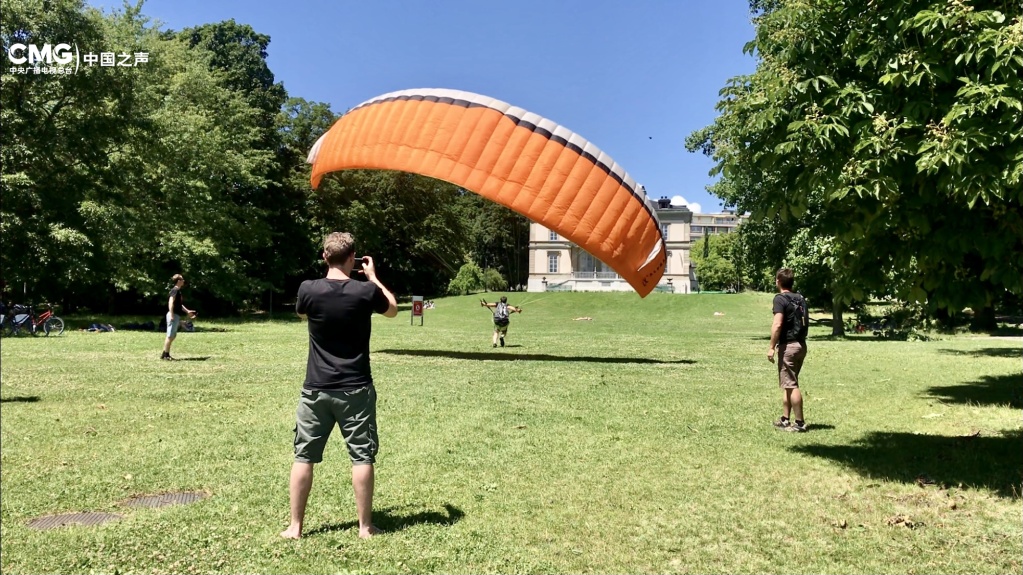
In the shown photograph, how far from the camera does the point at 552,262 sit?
7194 cm

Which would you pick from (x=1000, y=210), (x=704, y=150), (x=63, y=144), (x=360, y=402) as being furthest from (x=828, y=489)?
(x=704, y=150)

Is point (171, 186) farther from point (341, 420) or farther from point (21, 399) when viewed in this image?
point (341, 420)

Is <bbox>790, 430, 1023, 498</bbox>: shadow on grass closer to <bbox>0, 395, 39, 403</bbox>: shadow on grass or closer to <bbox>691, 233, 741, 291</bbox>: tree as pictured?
<bbox>0, 395, 39, 403</bbox>: shadow on grass

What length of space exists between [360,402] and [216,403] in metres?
6.58

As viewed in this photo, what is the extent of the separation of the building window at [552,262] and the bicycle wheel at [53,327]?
51931 mm

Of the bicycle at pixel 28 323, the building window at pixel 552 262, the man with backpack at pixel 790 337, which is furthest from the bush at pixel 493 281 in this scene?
the man with backpack at pixel 790 337

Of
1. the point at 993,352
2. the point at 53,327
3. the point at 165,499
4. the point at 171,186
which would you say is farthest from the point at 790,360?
the point at 171,186

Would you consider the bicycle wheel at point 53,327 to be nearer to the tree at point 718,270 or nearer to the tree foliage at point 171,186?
the tree foliage at point 171,186

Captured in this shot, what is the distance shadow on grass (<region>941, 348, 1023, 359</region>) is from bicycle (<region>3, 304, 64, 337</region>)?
28696 mm

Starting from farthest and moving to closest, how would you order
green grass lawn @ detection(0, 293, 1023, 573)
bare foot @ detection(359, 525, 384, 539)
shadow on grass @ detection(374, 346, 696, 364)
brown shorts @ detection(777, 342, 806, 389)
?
shadow on grass @ detection(374, 346, 696, 364)
brown shorts @ detection(777, 342, 806, 389)
bare foot @ detection(359, 525, 384, 539)
green grass lawn @ detection(0, 293, 1023, 573)

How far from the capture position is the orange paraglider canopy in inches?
615

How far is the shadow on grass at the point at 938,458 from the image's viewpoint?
22.2 ft

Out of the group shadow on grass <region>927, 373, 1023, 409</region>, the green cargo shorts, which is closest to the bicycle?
the green cargo shorts

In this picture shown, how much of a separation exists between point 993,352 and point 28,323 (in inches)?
1214
